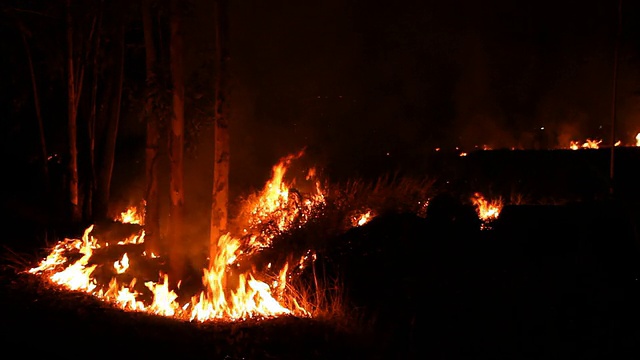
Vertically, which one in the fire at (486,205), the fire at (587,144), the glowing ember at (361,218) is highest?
the fire at (587,144)

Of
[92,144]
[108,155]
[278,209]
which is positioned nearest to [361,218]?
[278,209]

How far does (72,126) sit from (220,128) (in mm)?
4813

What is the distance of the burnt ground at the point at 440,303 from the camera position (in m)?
5.18

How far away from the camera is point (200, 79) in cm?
843

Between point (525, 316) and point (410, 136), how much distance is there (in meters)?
9.69

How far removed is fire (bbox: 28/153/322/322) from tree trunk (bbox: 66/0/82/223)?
5.67 feet

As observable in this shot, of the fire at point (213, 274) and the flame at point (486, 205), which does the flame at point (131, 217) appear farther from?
the flame at point (486, 205)

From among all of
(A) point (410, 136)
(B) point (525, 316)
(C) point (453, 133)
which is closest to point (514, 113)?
(C) point (453, 133)

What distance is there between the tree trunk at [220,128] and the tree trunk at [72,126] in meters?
4.42

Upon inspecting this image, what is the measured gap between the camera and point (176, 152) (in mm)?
7867

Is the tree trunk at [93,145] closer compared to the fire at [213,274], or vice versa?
the fire at [213,274]

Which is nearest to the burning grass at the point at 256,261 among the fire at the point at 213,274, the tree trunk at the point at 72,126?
the fire at the point at 213,274

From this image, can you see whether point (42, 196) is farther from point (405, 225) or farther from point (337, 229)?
point (405, 225)

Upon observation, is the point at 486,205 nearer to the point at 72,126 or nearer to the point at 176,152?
the point at 176,152
